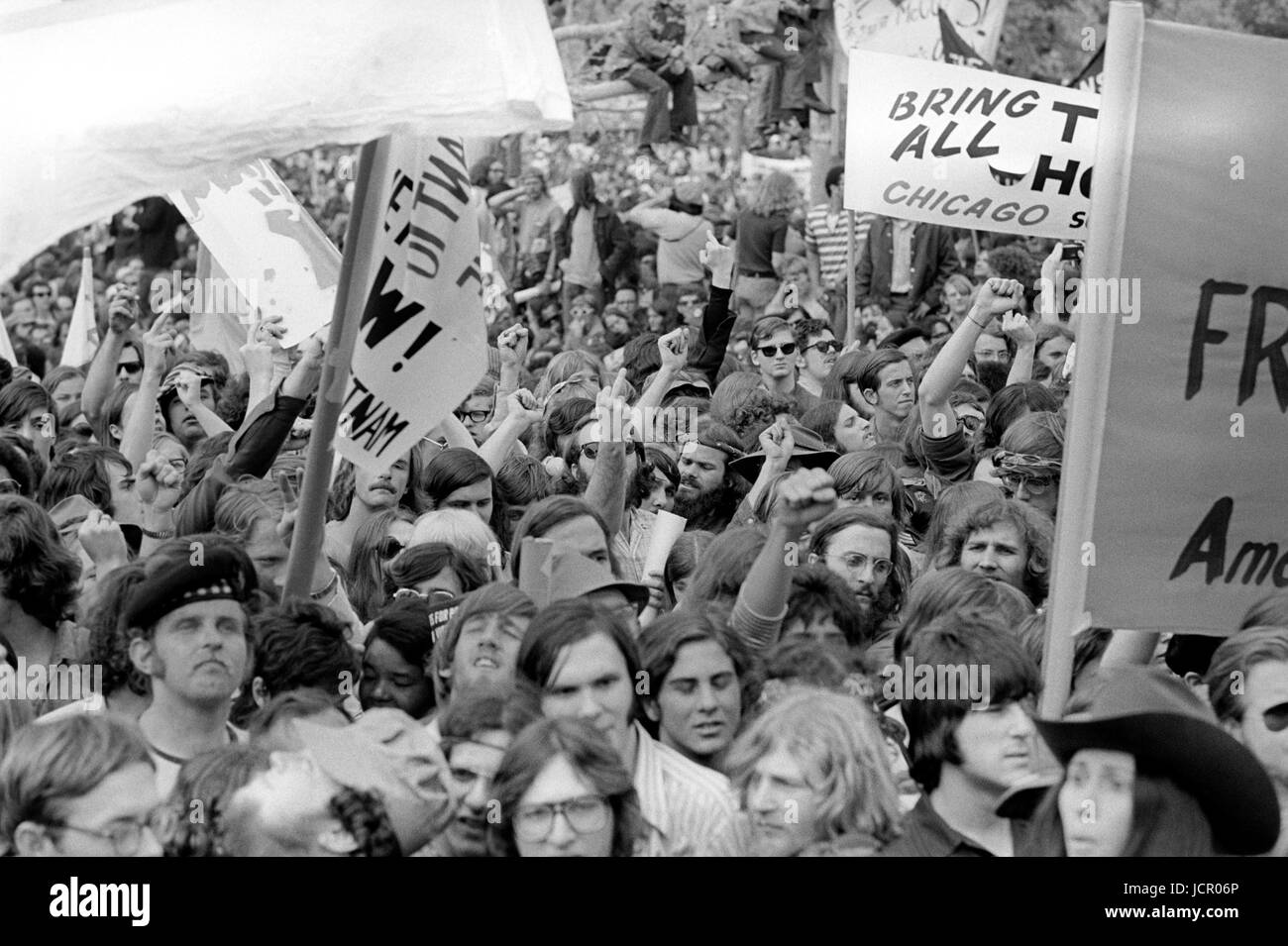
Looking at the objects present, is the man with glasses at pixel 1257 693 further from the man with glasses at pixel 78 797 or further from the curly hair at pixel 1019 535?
the man with glasses at pixel 78 797

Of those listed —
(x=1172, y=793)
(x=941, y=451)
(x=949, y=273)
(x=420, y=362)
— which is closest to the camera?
(x=1172, y=793)

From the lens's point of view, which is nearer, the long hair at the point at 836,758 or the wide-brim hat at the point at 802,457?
the long hair at the point at 836,758

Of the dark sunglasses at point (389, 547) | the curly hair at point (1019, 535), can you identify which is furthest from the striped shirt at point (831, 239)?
the dark sunglasses at point (389, 547)

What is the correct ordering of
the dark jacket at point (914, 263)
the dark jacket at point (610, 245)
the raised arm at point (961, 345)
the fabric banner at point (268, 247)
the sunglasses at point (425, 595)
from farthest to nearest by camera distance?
the dark jacket at point (610, 245) → the dark jacket at point (914, 263) → the fabric banner at point (268, 247) → the raised arm at point (961, 345) → the sunglasses at point (425, 595)

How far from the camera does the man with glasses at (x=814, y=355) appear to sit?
9898mm

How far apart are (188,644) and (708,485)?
2.78 metres

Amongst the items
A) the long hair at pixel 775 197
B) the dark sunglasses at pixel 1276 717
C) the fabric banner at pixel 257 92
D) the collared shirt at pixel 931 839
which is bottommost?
the collared shirt at pixel 931 839

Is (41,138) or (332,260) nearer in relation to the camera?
(41,138)

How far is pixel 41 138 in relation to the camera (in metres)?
4.83

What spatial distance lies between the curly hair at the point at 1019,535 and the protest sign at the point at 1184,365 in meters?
1.28

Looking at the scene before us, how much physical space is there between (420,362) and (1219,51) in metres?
2.06

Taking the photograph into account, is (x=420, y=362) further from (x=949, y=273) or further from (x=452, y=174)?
(x=949, y=273)
